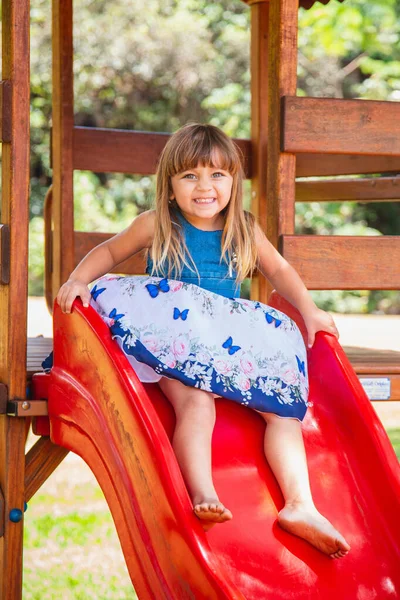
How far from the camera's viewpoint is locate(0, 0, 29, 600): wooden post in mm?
3256

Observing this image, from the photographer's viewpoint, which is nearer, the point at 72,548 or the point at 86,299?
the point at 86,299

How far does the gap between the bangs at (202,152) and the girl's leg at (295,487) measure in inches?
34.0

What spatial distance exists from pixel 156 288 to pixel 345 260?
105 centimetres

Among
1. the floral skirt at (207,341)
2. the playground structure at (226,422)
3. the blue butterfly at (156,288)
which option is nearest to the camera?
the playground structure at (226,422)

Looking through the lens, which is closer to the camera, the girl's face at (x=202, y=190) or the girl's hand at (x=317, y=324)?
the girl's face at (x=202, y=190)

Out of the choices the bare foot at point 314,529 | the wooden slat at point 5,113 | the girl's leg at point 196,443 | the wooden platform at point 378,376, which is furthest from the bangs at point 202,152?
the bare foot at point 314,529

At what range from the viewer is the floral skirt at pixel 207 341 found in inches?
110

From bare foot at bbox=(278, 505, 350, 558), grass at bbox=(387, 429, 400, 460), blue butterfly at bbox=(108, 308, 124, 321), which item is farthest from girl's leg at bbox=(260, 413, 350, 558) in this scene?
grass at bbox=(387, 429, 400, 460)

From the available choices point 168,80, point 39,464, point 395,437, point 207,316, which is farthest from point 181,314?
point 168,80

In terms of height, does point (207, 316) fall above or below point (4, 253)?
below

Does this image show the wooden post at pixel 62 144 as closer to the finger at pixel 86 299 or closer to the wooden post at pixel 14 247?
the wooden post at pixel 14 247

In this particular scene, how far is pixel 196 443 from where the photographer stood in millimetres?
2633

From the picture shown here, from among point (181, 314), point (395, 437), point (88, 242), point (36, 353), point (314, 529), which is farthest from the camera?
point (395, 437)

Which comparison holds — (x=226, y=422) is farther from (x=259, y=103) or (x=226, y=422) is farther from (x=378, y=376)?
(x=259, y=103)
